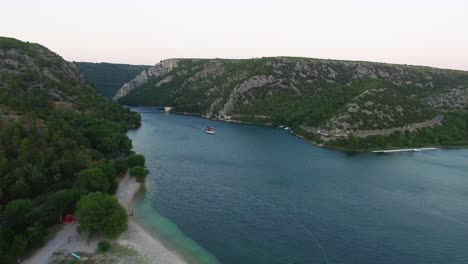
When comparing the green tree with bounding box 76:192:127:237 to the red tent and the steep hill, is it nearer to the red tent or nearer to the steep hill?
the red tent

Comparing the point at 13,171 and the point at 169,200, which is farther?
the point at 169,200

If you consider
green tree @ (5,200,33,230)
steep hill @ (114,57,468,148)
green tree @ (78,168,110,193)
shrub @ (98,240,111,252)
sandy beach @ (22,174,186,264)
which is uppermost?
steep hill @ (114,57,468,148)

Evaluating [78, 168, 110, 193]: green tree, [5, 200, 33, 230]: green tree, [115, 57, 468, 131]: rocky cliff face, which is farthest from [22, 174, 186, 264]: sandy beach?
[115, 57, 468, 131]: rocky cliff face

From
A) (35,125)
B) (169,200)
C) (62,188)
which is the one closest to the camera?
(62,188)

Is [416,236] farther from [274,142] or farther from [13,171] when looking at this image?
[274,142]

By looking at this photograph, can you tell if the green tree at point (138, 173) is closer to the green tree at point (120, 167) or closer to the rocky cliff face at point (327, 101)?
the green tree at point (120, 167)

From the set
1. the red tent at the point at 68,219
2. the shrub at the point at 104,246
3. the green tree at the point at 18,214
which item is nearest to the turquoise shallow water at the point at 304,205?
the shrub at the point at 104,246

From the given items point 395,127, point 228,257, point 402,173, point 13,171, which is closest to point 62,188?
point 13,171

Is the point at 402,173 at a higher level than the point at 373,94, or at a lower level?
lower
